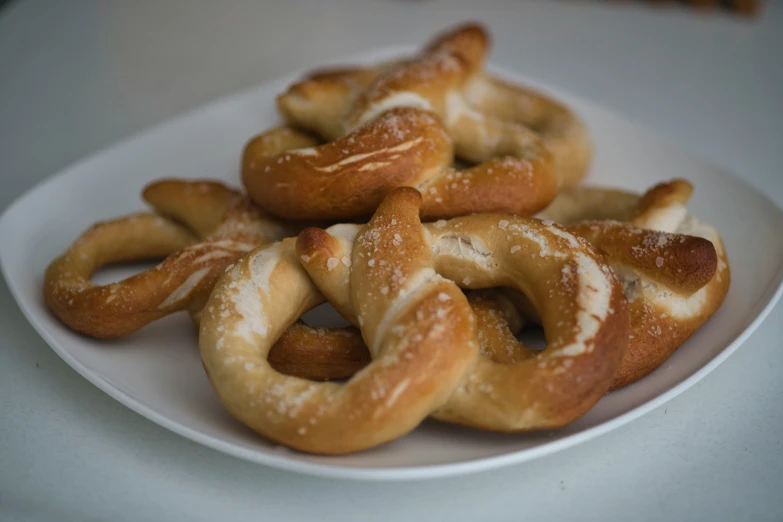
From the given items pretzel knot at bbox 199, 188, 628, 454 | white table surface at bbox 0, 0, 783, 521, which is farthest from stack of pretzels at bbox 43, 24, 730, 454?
white table surface at bbox 0, 0, 783, 521

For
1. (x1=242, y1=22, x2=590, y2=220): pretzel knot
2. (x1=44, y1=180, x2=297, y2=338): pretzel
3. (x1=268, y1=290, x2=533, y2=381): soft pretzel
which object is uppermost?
(x1=242, y1=22, x2=590, y2=220): pretzel knot

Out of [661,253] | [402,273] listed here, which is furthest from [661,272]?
[402,273]

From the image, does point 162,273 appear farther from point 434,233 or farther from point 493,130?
point 493,130

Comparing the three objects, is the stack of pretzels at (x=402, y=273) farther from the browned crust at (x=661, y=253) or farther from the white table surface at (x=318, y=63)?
the white table surface at (x=318, y=63)

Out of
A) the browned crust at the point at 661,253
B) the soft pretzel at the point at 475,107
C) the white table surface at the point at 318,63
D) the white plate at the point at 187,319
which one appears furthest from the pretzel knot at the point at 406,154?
the white table surface at the point at 318,63

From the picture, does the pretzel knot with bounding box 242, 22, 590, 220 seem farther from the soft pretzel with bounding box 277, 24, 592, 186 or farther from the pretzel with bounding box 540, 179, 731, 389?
the pretzel with bounding box 540, 179, 731, 389
